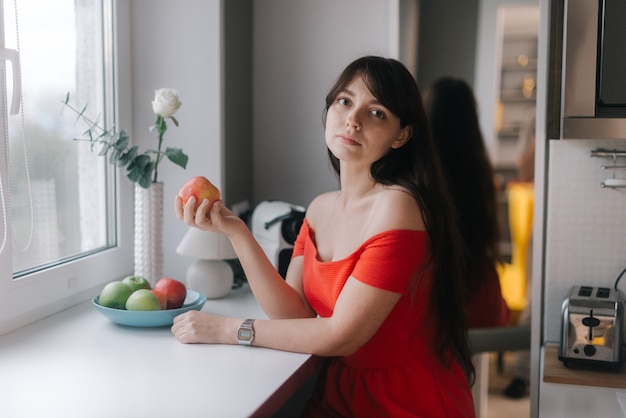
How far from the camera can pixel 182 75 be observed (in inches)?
89.5

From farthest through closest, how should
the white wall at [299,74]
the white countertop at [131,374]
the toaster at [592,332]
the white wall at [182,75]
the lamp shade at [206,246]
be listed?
the white wall at [299,74] → the white wall at [182,75] → the lamp shade at [206,246] → the toaster at [592,332] → the white countertop at [131,374]

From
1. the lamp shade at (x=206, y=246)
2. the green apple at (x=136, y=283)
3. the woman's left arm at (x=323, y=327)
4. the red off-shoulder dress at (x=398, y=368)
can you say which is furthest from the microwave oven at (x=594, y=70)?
the green apple at (x=136, y=283)

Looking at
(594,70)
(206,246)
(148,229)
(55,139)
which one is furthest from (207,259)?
(594,70)

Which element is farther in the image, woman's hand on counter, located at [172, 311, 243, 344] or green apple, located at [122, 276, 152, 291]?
green apple, located at [122, 276, 152, 291]

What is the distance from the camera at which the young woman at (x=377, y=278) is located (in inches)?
62.9

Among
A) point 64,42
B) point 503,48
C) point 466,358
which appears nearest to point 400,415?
point 466,358

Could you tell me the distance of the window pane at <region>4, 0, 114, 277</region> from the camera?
1782mm

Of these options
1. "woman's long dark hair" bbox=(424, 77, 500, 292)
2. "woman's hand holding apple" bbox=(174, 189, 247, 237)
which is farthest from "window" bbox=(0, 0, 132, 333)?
"woman's long dark hair" bbox=(424, 77, 500, 292)

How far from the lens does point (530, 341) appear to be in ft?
7.32

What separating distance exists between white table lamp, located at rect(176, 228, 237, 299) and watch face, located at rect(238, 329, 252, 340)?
1.45ft

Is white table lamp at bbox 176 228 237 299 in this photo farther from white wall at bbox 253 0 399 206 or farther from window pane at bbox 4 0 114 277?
white wall at bbox 253 0 399 206

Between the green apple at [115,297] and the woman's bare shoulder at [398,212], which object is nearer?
the woman's bare shoulder at [398,212]

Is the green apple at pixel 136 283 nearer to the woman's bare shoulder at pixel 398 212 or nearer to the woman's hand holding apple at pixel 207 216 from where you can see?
the woman's hand holding apple at pixel 207 216

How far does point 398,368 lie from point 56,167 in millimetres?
1035
